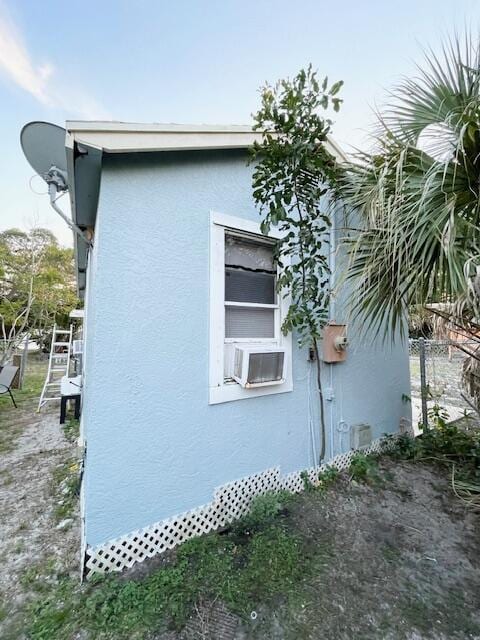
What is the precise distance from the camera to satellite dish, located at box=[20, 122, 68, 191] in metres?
2.69


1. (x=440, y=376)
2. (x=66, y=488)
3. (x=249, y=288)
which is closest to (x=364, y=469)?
(x=249, y=288)

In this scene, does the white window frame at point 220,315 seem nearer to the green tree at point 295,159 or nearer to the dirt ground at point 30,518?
the green tree at point 295,159

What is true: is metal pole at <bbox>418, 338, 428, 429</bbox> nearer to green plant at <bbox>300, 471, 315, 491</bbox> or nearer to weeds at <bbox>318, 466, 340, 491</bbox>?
weeds at <bbox>318, 466, 340, 491</bbox>

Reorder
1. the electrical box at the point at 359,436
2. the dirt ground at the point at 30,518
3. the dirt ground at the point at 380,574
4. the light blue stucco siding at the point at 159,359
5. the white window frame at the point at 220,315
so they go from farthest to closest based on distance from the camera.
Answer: the electrical box at the point at 359,436, the white window frame at the point at 220,315, the light blue stucco siding at the point at 159,359, the dirt ground at the point at 30,518, the dirt ground at the point at 380,574

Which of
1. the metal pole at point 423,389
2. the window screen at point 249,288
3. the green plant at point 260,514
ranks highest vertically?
the window screen at point 249,288

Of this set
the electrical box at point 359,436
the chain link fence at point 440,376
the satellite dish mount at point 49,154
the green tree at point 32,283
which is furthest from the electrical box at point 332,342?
the green tree at point 32,283

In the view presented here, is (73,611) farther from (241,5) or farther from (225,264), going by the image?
(241,5)

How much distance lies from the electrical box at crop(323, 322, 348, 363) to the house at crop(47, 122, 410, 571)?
29 cm

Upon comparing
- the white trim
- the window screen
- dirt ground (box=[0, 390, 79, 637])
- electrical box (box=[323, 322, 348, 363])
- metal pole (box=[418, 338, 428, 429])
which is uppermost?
the white trim

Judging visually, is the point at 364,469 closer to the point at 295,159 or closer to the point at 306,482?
the point at 306,482

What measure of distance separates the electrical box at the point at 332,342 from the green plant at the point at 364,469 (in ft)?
4.64

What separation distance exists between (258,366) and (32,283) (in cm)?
1308

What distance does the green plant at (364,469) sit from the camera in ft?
11.9

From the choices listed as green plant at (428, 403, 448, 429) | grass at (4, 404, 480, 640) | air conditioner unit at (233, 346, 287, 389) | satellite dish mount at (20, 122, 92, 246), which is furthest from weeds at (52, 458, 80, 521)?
green plant at (428, 403, 448, 429)
